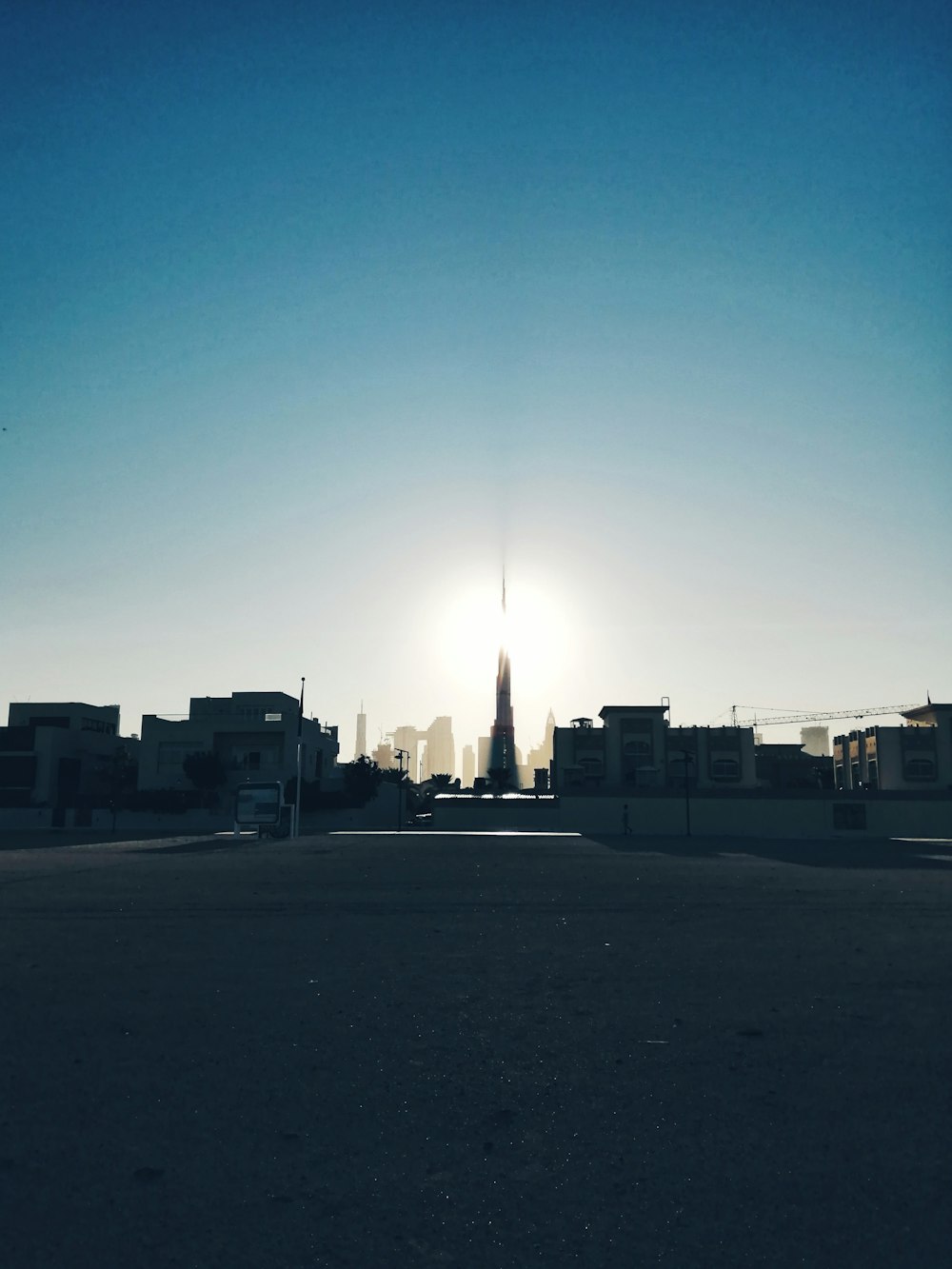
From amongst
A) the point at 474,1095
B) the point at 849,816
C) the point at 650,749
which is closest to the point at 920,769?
the point at 650,749

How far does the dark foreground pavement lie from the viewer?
4.34m

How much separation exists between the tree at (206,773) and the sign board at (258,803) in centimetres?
2590

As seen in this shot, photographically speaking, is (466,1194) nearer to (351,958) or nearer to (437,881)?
(351,958)

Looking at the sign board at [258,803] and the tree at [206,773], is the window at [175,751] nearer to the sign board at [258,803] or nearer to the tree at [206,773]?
the tree at [206,773]

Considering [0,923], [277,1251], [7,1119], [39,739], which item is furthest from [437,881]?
[39,739]

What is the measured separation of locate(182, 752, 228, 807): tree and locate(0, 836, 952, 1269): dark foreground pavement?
264 ft

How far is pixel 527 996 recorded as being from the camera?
9.48 m

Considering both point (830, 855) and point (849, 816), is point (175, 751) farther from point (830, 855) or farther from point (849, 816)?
point (830, 855)

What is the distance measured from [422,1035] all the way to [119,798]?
303 ft

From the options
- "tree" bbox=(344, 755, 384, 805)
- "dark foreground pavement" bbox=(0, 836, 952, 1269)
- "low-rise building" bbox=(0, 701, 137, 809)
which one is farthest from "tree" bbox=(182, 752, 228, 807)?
"dark foreground pavement" bbox=(0, 836, 952, 1269)

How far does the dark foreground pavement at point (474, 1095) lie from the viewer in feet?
14.2

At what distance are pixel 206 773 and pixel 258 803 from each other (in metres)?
26.7

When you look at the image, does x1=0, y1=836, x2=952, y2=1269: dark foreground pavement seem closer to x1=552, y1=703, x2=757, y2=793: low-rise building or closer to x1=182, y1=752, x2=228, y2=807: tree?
x1=182, y1=752, x2=228, y2=807: tree

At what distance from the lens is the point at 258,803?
67938 millimetres
